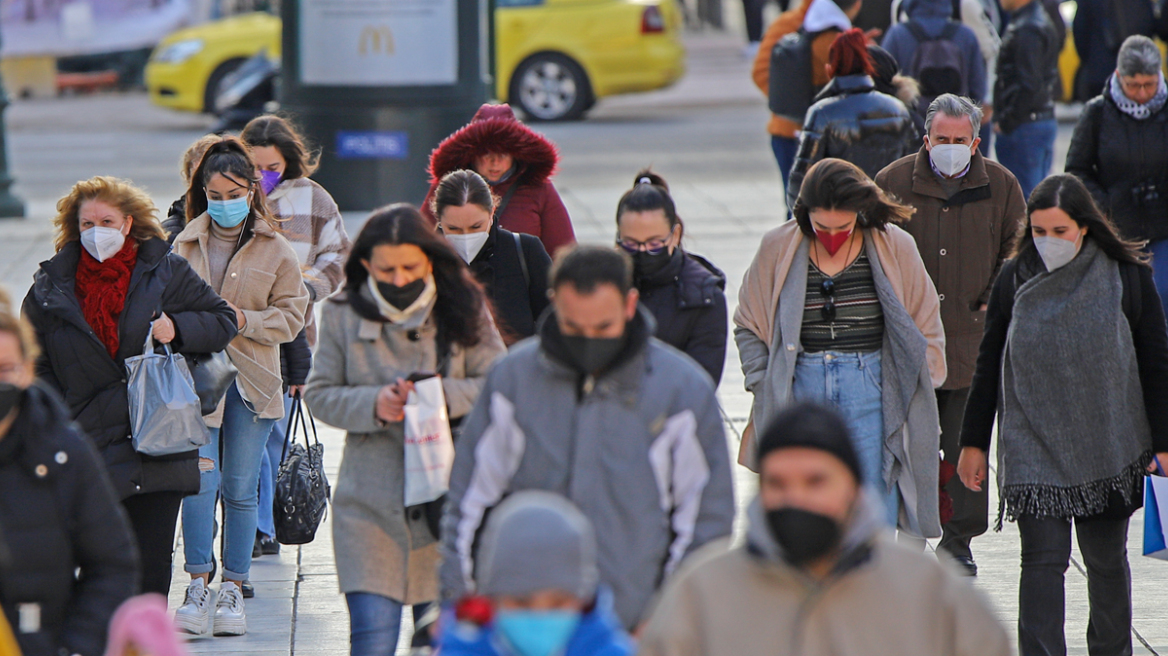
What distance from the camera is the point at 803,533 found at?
299cm

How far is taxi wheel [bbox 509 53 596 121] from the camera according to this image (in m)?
18.8

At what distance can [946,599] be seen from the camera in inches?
121

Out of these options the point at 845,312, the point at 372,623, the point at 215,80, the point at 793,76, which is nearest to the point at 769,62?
the point at 793,76

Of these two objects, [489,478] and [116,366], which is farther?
[116,366]

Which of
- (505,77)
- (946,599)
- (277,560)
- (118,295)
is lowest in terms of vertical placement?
(277,560)

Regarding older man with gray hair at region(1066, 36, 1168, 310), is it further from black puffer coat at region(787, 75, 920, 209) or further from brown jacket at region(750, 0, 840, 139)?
brown jacket at region(750, 0, 840, 139)

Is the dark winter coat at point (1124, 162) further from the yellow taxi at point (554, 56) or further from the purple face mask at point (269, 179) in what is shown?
the yellow taxi at point (554, 56)

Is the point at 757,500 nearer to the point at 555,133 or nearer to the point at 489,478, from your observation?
the point at 489,478

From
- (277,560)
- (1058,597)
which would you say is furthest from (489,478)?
(277,560)

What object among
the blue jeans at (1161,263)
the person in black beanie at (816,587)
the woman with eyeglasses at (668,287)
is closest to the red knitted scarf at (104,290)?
the woman with eyeglasses at (668,287)

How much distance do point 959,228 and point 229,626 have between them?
10.0ft

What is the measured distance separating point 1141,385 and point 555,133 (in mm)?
13685

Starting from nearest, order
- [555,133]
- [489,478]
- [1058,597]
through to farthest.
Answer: [489,478] → [1058,597] → [555,133]

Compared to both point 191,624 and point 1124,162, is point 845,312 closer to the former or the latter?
point 191,624
